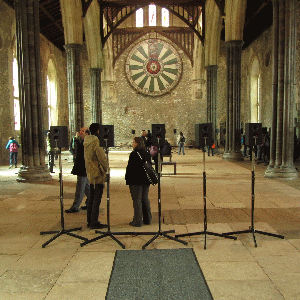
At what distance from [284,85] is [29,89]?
6.70 meters

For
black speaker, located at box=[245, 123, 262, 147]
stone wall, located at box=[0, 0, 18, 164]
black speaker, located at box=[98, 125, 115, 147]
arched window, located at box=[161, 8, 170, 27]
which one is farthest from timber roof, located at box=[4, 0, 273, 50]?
black speaker, located at box=[98, 125, 115, 147]

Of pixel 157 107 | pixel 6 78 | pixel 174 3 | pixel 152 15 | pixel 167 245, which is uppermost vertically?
pixel 152 15

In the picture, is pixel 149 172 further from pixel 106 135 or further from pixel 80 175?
pixel 80 175

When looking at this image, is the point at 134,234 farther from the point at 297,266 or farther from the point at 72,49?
the point at 72,49

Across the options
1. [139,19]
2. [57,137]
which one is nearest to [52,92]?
[139,19]

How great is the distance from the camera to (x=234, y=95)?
13922 mm

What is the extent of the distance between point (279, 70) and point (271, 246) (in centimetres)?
609

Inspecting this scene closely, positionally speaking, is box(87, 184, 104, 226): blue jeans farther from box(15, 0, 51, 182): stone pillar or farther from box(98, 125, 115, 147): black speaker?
box(15, 0, 51, 182): stone pillar

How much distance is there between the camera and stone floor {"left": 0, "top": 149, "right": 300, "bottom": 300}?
2900 mm

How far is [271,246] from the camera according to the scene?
388 centimetres

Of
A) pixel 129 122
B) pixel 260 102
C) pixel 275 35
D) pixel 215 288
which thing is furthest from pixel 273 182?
pixel 129 122

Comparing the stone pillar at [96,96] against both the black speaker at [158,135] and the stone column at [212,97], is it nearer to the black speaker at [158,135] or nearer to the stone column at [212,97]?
the stone column at [212,97]

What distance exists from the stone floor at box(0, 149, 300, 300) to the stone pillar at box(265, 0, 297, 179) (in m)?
1.69

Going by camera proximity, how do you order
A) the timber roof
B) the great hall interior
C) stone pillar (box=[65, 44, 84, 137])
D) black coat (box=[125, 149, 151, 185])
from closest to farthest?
the great hall interior < black coat (box=[125, 149, 151, 185]) < stone pillar (box=[65, 44, 84, 137]) < the timber roof
